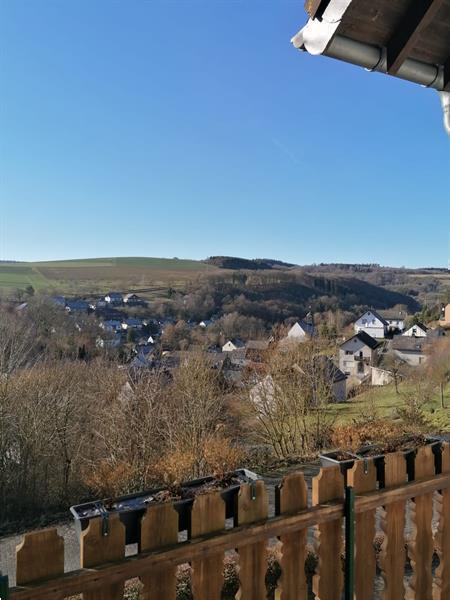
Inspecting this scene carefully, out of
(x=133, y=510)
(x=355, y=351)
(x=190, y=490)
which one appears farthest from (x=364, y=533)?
(x=355, y=351)

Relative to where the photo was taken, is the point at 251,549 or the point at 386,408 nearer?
the point at 251,549

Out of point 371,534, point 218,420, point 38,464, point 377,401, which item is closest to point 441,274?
point 377,401

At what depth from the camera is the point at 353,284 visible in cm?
5591

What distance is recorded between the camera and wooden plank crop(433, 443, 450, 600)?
2.03 meters

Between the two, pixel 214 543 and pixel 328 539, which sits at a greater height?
pixel 214 543

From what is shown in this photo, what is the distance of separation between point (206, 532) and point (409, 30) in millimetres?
1745

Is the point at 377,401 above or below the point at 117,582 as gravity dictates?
below

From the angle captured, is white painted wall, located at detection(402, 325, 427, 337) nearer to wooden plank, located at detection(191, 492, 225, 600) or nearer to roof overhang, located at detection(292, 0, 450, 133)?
roof overhang, located at detection(292, 0, 450, 133)

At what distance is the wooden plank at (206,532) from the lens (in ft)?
4.86

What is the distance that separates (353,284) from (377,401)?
36.4 meters

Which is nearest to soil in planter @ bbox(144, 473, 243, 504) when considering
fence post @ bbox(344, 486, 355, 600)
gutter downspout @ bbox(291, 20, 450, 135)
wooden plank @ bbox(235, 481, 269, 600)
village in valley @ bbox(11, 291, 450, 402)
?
wooden plank @ bbox(235, 481, 269, 600)

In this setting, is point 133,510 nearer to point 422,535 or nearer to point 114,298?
point 422,535

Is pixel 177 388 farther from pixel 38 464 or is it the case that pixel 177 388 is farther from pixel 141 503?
pixel 141 503

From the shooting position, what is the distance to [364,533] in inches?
70.8
